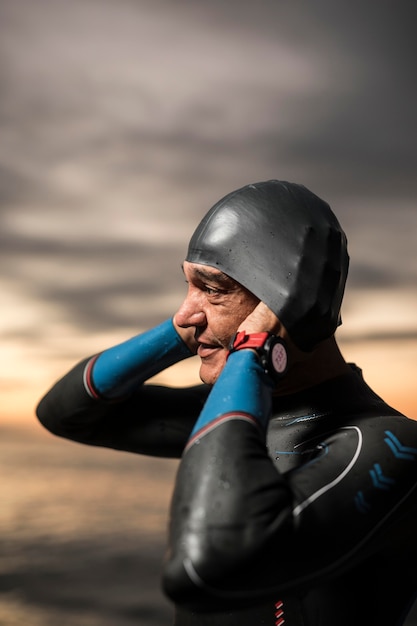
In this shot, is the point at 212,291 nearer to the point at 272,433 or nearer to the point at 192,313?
the point at 192,313

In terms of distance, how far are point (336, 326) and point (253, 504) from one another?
3.39ft

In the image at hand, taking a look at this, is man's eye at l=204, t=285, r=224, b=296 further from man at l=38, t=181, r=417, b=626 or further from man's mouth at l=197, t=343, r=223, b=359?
man's mouth at l=197, t=343, r=223, b=359

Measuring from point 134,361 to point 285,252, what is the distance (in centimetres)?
94

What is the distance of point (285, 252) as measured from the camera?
3336 mm

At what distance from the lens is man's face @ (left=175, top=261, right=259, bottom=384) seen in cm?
344

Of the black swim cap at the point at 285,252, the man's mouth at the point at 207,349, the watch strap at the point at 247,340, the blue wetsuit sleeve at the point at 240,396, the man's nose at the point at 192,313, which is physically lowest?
the blue wetsuit sleeve at the point at 240,396

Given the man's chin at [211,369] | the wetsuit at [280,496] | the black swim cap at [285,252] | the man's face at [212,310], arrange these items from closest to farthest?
the wetsuit at [280,496] → the black swim cap at [285,252] → the man's face at [212,310] → the man's chin at [211,369]

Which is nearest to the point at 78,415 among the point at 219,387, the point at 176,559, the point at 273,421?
the point at 273,421

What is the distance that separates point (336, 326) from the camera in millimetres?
3523

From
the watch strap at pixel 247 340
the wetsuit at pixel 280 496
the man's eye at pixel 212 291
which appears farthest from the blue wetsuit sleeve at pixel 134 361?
the watch strap at pixel 247 340

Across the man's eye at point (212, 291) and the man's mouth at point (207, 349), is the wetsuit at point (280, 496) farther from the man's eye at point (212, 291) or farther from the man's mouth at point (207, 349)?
the man's eye at point (212, 291)

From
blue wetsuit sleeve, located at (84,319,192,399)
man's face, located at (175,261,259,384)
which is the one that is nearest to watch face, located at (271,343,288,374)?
man's face, located at (175,261,259,384)

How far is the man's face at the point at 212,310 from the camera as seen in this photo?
344 cm

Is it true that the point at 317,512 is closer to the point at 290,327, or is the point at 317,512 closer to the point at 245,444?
the point at 245,444
